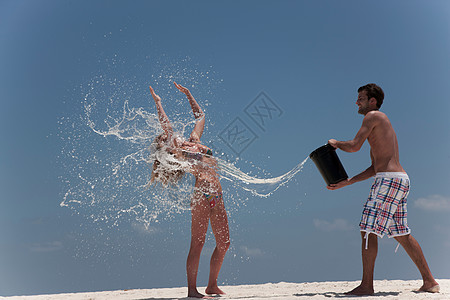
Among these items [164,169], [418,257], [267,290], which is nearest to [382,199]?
[418,257]

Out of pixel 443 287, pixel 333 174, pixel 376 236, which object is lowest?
pixel 443 287

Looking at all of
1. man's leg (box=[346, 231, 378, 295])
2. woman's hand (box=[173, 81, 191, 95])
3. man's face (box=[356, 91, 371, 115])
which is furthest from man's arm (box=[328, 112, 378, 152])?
woman's hand (box=[173, 81, 191, 95])

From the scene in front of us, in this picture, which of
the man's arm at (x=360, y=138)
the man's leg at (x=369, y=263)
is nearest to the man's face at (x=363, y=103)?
the man's arm at (x=360, y=138)

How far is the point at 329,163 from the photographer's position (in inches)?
209

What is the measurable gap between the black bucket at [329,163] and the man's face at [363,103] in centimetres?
75

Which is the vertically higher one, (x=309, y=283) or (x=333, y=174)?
(x=333, y=174)

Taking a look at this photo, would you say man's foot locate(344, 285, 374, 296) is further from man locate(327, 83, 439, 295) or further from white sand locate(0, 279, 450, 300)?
white sand locate(0, 279, 450, 300)

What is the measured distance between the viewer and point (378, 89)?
558 centimetres

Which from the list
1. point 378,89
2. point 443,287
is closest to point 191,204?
point 378,89

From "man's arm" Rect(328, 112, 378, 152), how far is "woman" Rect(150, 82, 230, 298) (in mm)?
1661

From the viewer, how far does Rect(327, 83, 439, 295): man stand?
518 cm

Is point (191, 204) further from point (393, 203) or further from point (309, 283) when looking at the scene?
point (309, 283)

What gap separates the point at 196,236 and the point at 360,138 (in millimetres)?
2492

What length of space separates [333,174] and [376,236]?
93 cm
